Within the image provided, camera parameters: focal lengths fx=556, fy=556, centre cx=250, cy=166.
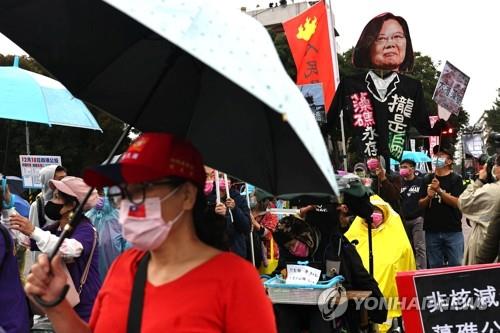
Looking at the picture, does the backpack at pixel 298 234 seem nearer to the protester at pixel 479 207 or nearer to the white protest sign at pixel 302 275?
the white protest sign at pixel 302 275

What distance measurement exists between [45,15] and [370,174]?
20.6 ft

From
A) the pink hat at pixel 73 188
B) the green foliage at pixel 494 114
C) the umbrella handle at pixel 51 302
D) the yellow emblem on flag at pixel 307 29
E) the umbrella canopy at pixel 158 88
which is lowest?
the umbrella handle at pixel 51 302

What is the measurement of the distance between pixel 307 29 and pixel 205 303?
7.21 metres

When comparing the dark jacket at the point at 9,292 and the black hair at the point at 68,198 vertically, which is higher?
the black hair at the point at 68,198

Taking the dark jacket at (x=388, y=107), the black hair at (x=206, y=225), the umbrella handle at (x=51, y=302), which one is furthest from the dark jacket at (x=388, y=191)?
the umbrella handle at (x=51, y=302)

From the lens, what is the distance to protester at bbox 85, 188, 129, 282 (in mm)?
5664

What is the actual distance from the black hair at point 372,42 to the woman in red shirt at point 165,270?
535 centimetres

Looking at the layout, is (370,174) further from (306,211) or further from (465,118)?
(465,118)

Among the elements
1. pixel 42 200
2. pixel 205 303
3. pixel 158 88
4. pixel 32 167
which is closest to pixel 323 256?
pixel 158 88

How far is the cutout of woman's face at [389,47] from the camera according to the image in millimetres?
6863

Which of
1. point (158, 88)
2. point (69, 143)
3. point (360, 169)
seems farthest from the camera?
point (69, 143)

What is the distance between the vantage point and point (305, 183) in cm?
207

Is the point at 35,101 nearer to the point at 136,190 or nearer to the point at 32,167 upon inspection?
the point at 136,190

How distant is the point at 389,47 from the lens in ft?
22.6
